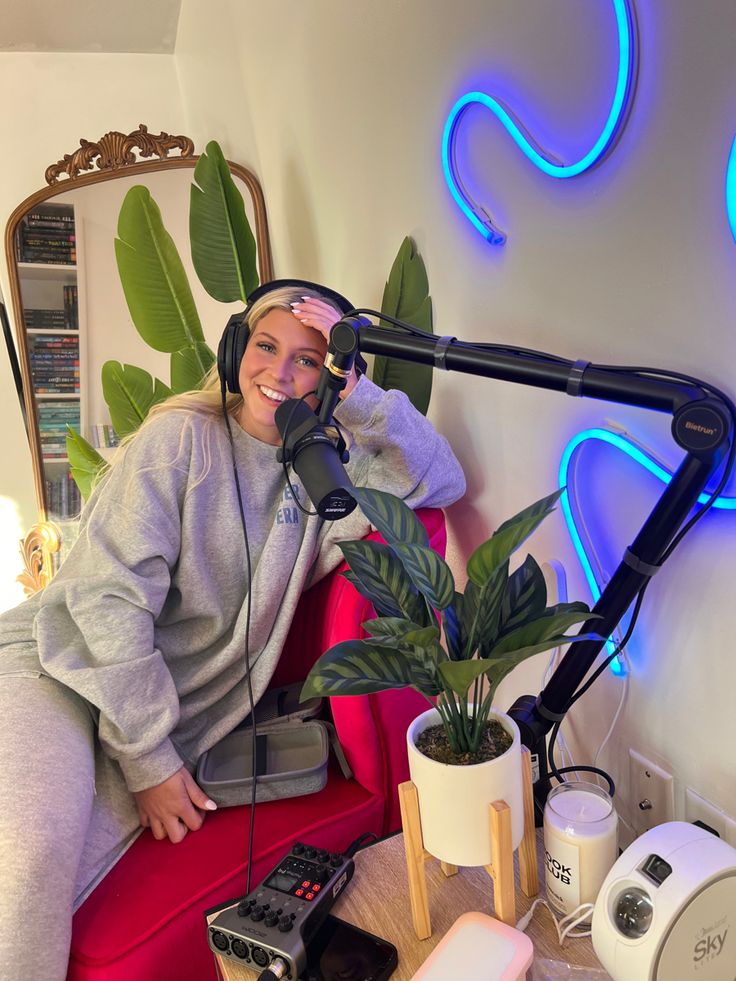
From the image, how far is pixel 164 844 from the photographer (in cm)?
109

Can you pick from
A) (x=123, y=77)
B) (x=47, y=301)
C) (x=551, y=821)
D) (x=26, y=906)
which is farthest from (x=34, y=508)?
(x=551, y=821)

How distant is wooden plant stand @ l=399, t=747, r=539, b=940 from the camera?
2.52 feet

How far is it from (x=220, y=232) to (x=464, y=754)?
4.90ft

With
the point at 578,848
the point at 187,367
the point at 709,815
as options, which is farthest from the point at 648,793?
the point at 187,367

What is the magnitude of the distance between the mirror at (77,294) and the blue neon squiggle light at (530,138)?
1.21 m

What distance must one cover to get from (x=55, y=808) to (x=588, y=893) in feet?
2.19

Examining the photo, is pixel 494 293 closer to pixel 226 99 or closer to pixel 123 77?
pixel 226 99

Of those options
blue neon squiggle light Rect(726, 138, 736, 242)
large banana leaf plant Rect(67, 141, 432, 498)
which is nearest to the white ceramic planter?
blue neon squiggle light Rect(726, 138, 736, 242)

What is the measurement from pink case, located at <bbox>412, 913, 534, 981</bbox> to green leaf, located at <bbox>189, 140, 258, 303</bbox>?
1436 mm

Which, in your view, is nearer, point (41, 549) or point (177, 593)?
point (177, 593)

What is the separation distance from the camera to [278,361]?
128cm

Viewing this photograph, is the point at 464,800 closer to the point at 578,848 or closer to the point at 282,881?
the point at 578,848

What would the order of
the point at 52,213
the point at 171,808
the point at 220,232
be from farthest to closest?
the point at 52,213, the point at 220,232, the point at 171,808

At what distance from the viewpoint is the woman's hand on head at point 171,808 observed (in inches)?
43.6
